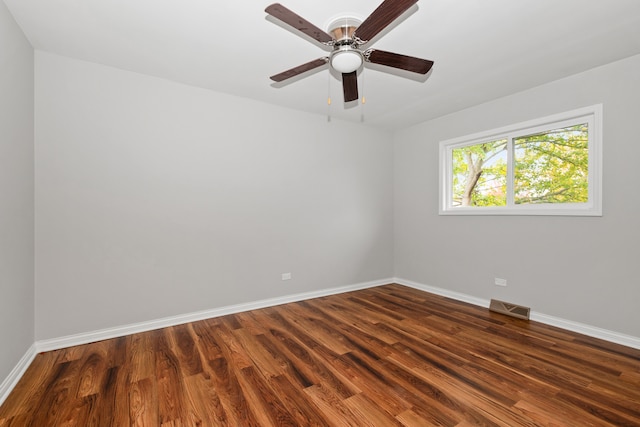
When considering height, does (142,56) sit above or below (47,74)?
above

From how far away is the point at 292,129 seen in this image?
391 centimetres

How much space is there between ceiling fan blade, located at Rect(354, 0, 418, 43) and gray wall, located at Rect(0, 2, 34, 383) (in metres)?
2.42

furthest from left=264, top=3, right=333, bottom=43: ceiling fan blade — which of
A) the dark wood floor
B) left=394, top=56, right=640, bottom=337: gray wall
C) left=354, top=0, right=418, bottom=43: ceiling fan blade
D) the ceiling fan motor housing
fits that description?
left=394, top=56, right=640, bottom=337: gray wall

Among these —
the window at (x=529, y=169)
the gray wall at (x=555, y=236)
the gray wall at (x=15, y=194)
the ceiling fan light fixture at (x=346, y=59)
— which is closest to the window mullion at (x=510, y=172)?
the window at (x=529, y=169)

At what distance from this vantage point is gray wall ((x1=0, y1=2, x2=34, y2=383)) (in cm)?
192

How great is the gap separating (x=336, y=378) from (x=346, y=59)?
7.57 feet

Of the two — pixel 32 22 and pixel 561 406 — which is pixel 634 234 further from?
pixel 32 22

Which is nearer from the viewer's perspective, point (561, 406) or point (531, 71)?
point (561, 406)

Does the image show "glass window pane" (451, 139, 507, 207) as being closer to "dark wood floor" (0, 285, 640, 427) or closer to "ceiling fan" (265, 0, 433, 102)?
"dark wood floor" (0, 285, 640, 427)

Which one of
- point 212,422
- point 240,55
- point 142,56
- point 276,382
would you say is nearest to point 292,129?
point 240,55

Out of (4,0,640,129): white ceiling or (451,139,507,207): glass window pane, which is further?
(451,139,507,207): glass window pane

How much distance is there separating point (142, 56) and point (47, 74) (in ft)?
2.72

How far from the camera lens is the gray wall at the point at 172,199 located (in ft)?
8.46

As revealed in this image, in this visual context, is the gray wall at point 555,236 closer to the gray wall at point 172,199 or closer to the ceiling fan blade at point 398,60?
the gray wall at point 172,199
